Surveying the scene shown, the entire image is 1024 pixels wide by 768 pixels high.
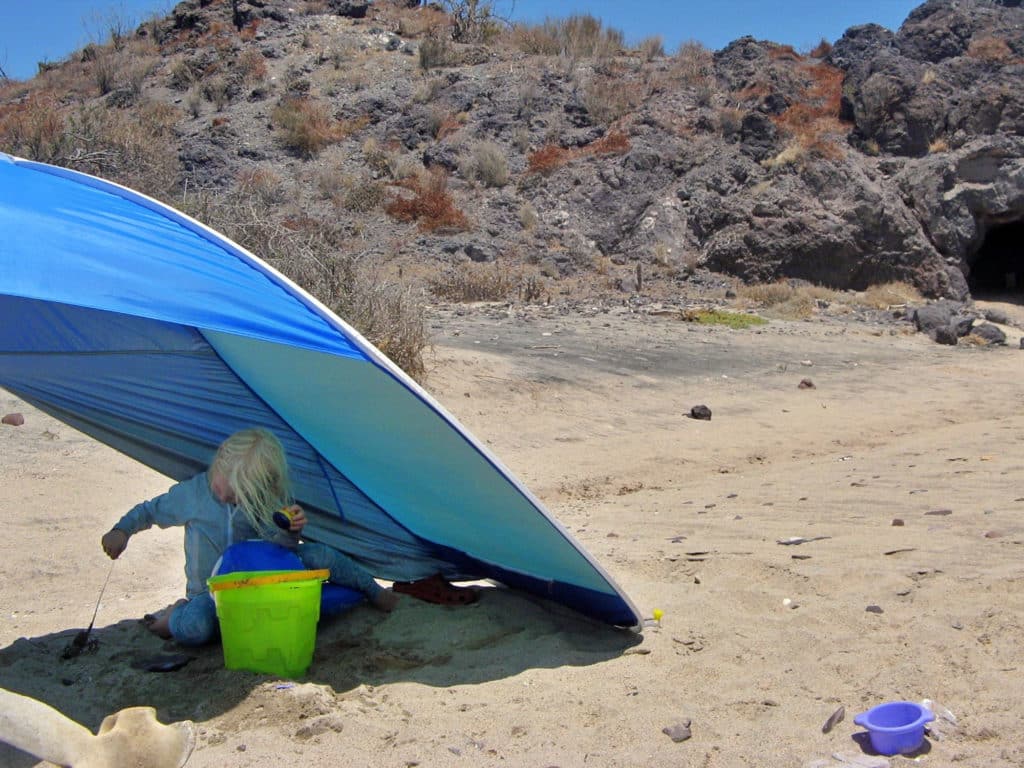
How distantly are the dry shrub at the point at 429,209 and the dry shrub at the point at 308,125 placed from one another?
298 cm

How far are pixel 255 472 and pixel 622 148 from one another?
65.7ft

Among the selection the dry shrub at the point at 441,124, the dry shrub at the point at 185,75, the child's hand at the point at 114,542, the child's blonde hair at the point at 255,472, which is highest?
the dry shrub at the point at 185,75

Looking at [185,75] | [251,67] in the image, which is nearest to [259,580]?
[251,67]

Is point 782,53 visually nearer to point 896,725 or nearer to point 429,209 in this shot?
point 429,209

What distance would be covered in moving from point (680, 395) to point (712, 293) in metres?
8.40

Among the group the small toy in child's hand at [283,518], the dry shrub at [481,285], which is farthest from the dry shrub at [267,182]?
the small toy in child's hand at [283,518]

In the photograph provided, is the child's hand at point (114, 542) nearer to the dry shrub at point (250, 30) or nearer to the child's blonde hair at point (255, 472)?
the child's blonde hair at point (255, 472)

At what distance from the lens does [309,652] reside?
3766mm

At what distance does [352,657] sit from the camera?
13.0 feet

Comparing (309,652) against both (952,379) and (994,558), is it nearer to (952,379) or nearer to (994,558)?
(994,558)

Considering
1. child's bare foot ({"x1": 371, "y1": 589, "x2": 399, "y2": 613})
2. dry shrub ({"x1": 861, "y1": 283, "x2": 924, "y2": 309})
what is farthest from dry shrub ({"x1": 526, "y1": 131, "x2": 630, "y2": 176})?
child's bare foot ({"x1": 371, "y1": 589, "x2": 399, "y2": 613})

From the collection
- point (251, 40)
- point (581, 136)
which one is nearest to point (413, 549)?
point (581, 136)

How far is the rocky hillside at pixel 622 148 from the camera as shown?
2028 centimetres

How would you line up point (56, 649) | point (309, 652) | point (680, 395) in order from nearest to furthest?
point (309, 652) < point (56, 649) < point (680, 395)
